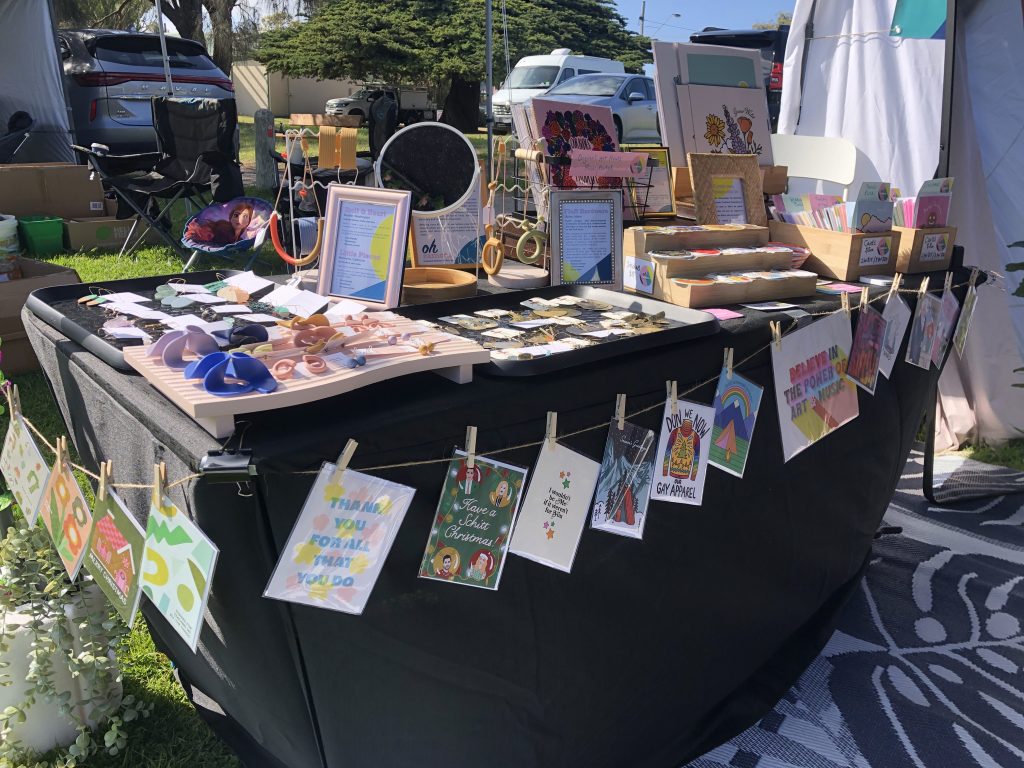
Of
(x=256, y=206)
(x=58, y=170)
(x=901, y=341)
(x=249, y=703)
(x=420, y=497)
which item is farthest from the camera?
(x=58, y=170)

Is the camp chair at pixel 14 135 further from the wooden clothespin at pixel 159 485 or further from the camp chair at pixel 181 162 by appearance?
the wooden clothespin at pixel 159 485

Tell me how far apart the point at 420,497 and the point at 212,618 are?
1.00ft

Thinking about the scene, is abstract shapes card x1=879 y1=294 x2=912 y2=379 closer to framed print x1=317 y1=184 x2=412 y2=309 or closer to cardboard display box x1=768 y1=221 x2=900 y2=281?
cardboard display box x1=768 y1=221 x2=900 y2=281

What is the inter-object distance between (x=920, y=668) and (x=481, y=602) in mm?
1405

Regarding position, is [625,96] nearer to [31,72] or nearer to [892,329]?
[31,72]

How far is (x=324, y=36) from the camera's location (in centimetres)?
1620

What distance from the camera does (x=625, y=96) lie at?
39.5 ft

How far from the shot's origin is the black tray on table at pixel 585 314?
1.07 meters

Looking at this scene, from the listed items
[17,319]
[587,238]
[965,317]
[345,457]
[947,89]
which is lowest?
[17,319]

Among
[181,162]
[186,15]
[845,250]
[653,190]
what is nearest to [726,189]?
[653,190]

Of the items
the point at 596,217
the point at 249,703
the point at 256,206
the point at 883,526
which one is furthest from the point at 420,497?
the point at 256,206

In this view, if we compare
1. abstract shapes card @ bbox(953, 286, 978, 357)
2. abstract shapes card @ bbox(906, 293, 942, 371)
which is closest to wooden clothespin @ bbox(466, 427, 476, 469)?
abstract shapes card @ bbox(906, 293, 942, 371)

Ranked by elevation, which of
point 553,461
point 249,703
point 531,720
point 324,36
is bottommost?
point 531,720

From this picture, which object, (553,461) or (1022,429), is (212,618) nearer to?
(553,461)
